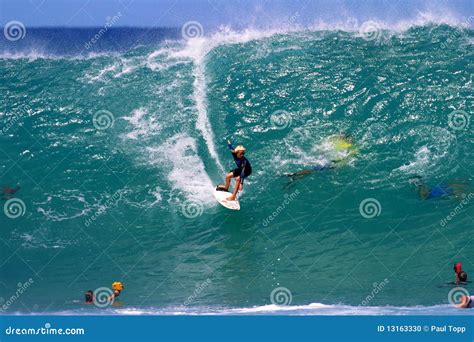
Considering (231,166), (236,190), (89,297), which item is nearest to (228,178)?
(236,190)

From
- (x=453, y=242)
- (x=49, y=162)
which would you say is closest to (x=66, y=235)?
(x=49, y=162)

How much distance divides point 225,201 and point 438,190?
7137 millimetres

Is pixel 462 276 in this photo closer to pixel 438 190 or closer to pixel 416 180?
pixel 438 190

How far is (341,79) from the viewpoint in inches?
1073

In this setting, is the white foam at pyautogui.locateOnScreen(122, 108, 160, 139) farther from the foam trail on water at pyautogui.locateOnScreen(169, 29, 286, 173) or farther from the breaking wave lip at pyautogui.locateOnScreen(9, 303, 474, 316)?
the breaking wave lip at pyautogui.locateOnScreen(9, 303, 474, 316)

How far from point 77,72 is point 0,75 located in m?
3.37

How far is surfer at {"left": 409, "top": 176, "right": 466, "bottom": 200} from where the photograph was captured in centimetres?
2289

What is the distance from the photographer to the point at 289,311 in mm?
18500

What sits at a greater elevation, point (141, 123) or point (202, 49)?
point (202, 49)

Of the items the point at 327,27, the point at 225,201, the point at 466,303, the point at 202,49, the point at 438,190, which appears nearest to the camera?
the point at 466,303

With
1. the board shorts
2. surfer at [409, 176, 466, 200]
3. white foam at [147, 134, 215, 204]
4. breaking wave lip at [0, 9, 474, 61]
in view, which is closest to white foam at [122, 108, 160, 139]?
white foam at [147, 134, 215, 204]

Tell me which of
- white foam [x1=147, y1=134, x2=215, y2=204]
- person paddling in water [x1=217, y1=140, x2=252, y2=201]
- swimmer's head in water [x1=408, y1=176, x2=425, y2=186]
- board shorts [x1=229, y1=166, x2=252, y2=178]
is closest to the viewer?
person paddling in water [x1=217, y1=140, x2=252, y2=201]

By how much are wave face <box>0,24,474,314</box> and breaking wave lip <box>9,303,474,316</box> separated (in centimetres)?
12

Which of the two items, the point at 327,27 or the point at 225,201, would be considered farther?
the point at 327,27
